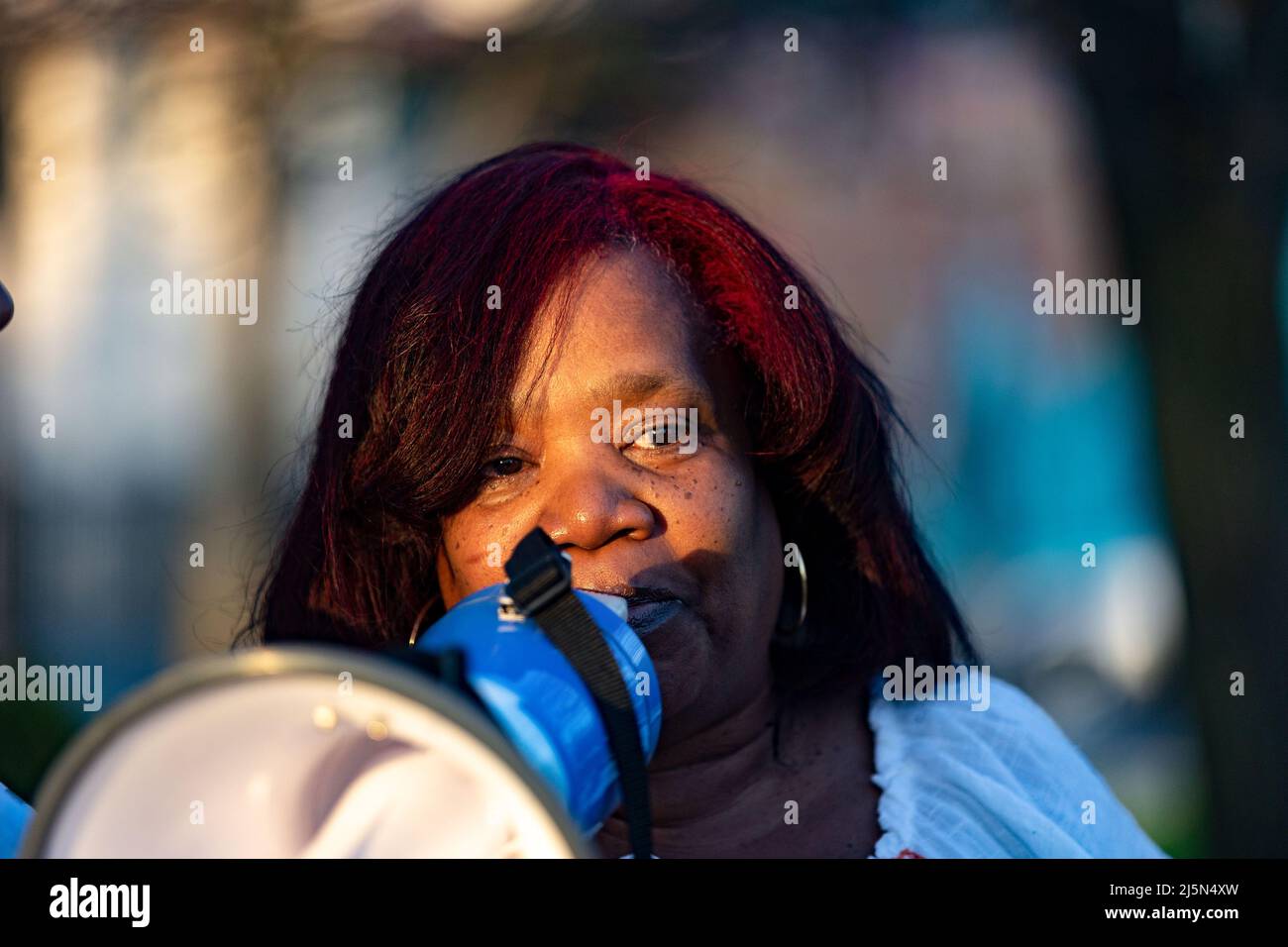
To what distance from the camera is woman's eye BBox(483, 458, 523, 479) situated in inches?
71.2

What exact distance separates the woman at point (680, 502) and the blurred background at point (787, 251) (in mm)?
1655

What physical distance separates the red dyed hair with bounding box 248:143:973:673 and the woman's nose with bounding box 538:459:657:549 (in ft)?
0.50

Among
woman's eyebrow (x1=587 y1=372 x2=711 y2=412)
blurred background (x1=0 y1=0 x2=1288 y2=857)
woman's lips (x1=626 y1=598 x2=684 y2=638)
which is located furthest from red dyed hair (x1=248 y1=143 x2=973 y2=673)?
blurred background (x1=0 y1=0 x2=1288 y2=857)

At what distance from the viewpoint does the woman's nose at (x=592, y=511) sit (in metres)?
1.67

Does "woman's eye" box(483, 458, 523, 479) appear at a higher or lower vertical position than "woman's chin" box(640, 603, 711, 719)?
higher

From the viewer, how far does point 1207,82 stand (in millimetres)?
3402

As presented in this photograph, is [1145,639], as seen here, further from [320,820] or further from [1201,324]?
[320,820]

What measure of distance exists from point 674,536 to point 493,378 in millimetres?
333

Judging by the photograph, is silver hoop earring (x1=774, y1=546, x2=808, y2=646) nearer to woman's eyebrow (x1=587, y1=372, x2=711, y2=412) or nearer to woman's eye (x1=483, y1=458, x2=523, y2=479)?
woman's eyebrow (x1=587, y1=372, x2=711, y2=412)

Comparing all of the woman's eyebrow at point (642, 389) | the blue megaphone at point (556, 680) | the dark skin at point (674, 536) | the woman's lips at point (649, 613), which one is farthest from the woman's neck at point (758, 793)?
the blue megaphone at point (556, 680)

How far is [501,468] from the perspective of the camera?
5.96 feet

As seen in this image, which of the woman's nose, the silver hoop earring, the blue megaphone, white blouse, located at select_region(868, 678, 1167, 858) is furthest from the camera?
the silver hoop earring

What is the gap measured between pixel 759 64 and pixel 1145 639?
230 cm
